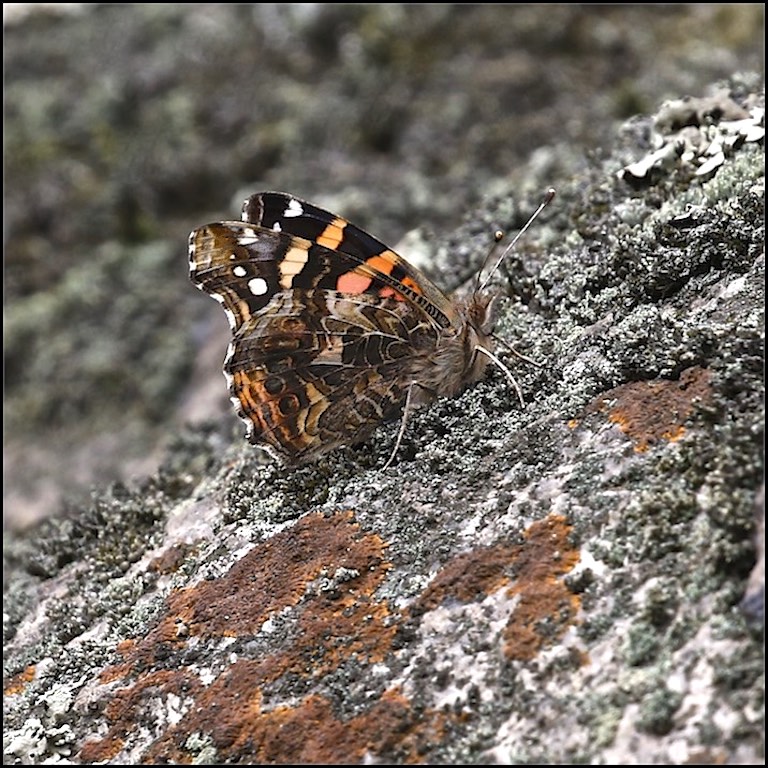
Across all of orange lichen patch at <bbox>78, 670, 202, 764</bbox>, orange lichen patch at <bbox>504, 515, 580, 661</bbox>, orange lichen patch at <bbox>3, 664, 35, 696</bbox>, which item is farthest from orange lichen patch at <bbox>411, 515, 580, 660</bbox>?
orange lichen patch at <bbox>3, 664, 35, 696</bbox>

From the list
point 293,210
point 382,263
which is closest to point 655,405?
point 382,263

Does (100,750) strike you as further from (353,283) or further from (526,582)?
(353,283)

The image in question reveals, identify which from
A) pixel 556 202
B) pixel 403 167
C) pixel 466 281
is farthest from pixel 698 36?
pixel 466 281

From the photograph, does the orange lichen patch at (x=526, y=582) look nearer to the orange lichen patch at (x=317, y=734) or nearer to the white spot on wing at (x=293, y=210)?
the orange lichen patch at (x=317, y=734)

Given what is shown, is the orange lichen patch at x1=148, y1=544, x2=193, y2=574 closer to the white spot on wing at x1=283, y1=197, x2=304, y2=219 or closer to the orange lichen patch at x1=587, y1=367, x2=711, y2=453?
the white spot on wing at x1=283, y1=197, x2=304, y2=219

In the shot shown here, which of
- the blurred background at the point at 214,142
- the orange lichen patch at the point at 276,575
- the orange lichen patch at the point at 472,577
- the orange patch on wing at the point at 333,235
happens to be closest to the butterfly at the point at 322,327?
the orange patch on wing at the point at 333,235

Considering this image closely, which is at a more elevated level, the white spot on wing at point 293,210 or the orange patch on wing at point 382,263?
the white spot on wing at point 293,210
